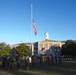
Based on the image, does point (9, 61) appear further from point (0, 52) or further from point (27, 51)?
point (27, 51)

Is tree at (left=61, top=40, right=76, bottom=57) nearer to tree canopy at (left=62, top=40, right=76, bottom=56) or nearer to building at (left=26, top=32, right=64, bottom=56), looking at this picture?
tree canopy at (left=62, top=40, right=76, bottom=56)

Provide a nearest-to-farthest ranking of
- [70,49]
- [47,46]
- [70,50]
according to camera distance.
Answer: [70,50] → [70,49] → [47,46]

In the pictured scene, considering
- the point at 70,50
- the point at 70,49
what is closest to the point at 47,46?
the point at 70,49

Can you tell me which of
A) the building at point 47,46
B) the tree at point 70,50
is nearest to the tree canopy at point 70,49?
the tree at point 70,50

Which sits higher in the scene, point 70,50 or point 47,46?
point 47,46

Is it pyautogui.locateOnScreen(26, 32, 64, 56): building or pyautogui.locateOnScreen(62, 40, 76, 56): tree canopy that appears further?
pyautogui.locateOnScreen(26, 32, 64, 56): building

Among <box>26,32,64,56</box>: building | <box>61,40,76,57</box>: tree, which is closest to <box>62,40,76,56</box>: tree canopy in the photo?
<box>61,40,76,57</box>: tree

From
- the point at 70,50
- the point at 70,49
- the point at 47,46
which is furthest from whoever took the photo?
the point at 47,46

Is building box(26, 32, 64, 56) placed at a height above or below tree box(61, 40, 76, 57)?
above

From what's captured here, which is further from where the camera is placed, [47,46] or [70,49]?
[47,46]

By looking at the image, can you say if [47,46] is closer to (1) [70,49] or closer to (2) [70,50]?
(1) [70,49]

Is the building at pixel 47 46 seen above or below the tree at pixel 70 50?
above

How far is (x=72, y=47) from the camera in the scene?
130375 mm

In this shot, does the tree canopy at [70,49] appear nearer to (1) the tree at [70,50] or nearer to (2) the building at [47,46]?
(1) the tree at [70,50]
